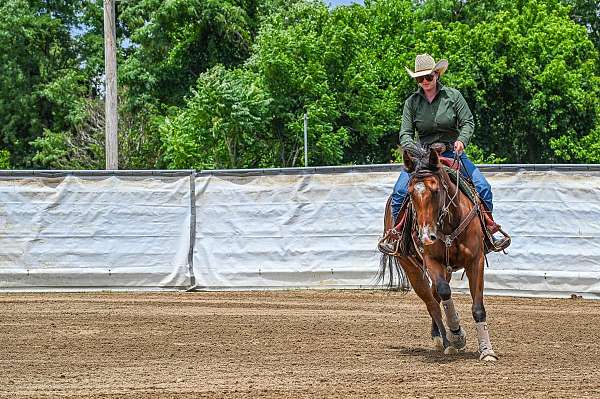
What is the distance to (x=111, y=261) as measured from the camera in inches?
745

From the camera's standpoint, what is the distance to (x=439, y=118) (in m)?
11.3

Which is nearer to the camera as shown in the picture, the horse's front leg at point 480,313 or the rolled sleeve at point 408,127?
the horse's front leg at point 480,313

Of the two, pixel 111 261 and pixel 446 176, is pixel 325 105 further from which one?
pixel 446 176

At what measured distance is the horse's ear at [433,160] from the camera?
10.2 m

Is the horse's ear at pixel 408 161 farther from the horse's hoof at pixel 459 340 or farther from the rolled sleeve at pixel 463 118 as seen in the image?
the horse's hoof at pixel 459 340

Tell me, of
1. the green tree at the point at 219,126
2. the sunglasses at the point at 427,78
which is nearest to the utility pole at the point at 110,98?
the sunglasses at the point at 427,78

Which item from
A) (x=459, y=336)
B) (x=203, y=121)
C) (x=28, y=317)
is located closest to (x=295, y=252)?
(x=28, y=317)

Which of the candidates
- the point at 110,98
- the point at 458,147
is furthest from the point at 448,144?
the point at 110,98

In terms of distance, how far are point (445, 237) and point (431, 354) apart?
1.32 m

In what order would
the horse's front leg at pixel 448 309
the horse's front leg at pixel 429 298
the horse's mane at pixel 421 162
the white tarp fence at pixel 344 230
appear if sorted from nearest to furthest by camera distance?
the horse's mane at pixel 421 162 < the horse's front leg at pixel 448 309 < the horse's front leg at pixel 429 298 < the white tarp fence at pixel 344 230

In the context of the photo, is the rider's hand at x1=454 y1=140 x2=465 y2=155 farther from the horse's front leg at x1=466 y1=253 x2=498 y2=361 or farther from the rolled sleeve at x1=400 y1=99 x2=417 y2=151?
the horse's front leg at x1=466 y1=253 x2=498 y2=361

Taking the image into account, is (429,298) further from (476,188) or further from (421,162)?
(421,162)

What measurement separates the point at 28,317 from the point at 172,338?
10.8 feet

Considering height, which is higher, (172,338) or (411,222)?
(411,222)
